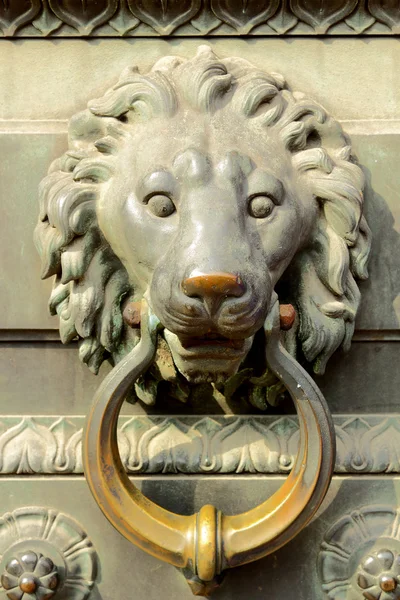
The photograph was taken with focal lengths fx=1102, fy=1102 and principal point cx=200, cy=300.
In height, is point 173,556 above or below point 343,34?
below

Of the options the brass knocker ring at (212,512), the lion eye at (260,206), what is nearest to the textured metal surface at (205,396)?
the brass knocker ring at (212,512)

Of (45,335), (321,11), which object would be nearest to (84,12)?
(321,11)

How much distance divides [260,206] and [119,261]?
218 millimetres

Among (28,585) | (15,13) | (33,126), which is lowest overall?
(28,585)

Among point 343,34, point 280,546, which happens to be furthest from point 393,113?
point 280,546

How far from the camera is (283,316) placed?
140 centimetres

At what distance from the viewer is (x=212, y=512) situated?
1401 mm

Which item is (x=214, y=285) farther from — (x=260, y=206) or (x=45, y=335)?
(x=45, y=335)

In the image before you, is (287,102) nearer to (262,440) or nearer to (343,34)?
(343,34)

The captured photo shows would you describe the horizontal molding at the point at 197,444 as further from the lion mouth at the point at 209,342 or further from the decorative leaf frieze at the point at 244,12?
the decorative leaf frieze at the point at 244,12

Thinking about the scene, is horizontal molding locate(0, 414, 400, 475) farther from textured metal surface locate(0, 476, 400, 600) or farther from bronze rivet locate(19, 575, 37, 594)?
bronze rivet locate(19, 575, 37, 594)

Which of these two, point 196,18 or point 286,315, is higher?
point 196,18

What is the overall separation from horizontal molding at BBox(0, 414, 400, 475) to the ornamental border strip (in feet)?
1.84

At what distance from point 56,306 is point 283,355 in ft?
1.09
